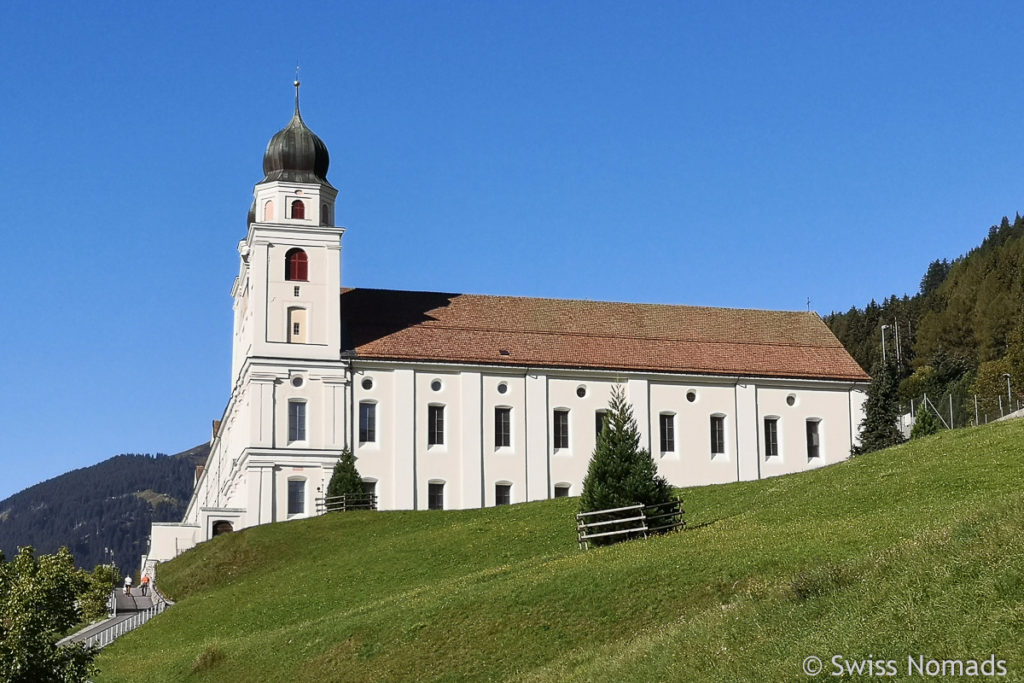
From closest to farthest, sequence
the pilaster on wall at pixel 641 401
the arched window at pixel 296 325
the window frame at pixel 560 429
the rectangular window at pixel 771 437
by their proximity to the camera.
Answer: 1. the arched window at pixel 296 325
2. the window frame at pixel 560 429
3. the pilaster on wall at pixel 641 401
4. the rectangular window at pixel 771 437

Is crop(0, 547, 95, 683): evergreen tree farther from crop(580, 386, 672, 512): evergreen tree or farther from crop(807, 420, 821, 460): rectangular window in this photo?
crop(807, 420, 821, 460): rectangular window

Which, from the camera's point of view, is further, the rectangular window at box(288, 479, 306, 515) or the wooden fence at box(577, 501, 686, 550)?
the rectangular window at box(288, 479, 306, 515)

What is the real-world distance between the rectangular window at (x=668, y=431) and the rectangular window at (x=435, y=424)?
34.3 ft

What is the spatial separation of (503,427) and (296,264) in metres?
12.0

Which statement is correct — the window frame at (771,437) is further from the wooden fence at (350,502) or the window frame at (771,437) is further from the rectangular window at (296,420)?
the rectangular window at (296,420)

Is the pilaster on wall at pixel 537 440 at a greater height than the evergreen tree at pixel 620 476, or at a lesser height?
greater

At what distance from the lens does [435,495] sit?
63.8 meters

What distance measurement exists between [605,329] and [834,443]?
12302 mm

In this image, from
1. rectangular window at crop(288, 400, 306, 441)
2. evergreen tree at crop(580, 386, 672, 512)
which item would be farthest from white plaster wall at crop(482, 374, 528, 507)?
evergreen tree at crop(580, 386, 672, 512)

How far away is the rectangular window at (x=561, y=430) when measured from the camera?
6575cm

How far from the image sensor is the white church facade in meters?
62.9

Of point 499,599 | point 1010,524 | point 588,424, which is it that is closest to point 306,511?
point 588,424

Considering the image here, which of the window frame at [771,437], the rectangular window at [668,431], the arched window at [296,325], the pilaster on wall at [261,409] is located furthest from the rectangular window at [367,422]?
the window frame at [771,437]

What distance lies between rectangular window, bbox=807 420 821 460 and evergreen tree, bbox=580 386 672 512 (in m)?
32.4
